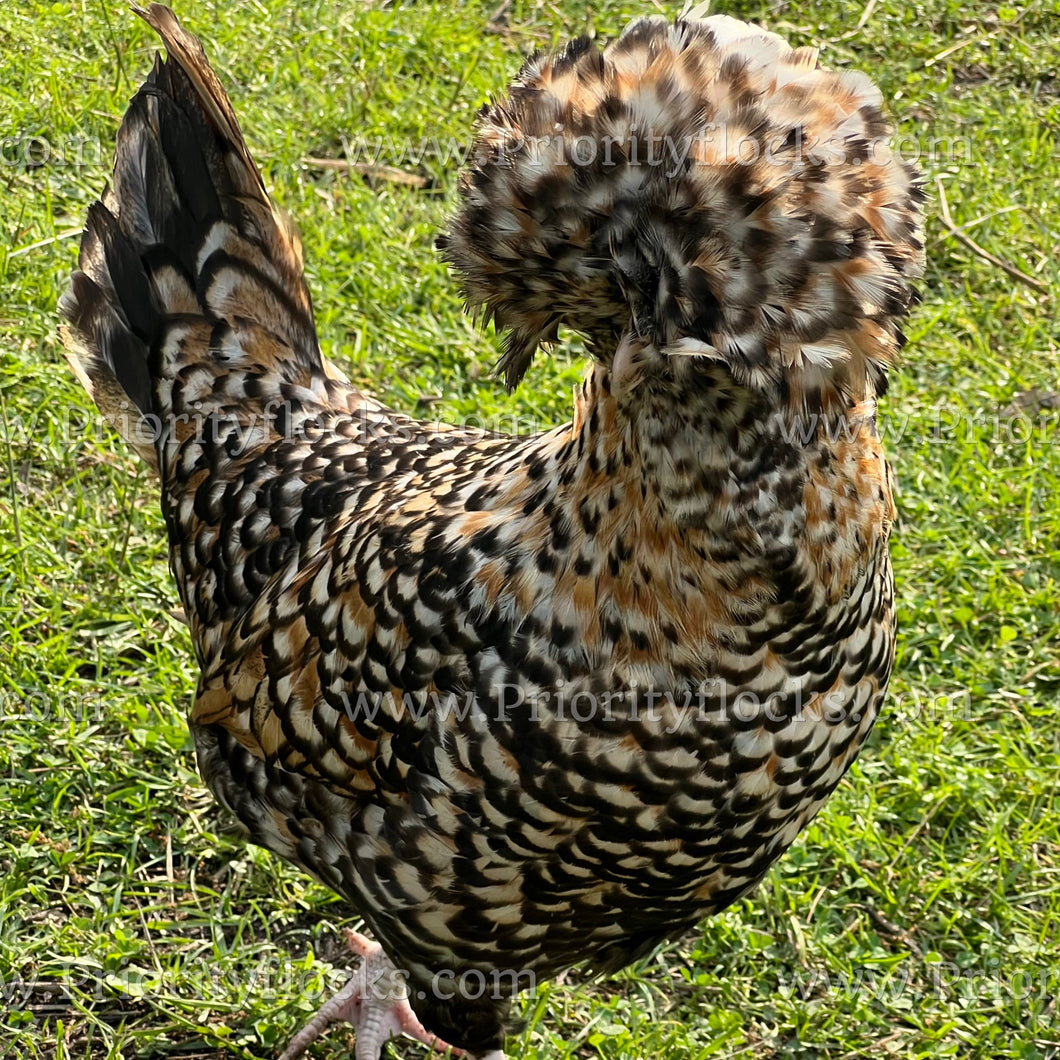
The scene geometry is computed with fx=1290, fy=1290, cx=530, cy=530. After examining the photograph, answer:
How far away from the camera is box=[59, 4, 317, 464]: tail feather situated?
321 centimetres

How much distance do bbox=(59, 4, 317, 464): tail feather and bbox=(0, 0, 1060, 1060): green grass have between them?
40.3 inches

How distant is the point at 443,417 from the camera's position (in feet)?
15.6

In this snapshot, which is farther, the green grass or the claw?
the green grass

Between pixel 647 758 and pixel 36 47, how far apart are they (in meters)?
4.81

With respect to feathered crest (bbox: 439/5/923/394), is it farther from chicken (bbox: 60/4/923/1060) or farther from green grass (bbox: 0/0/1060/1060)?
green grass (bbox: 0/0/1060/1060)

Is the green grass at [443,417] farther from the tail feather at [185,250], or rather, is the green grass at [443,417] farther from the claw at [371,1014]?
the tail feather at [185,250]

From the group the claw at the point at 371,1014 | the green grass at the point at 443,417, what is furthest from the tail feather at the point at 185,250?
the claw at the point at 371,1014

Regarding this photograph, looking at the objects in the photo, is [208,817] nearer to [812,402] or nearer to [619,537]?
[619,537]

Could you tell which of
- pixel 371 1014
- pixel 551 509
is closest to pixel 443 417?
pixel 371 1014

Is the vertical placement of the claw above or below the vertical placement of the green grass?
below

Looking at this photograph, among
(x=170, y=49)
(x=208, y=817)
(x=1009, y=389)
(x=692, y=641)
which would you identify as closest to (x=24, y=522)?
(x=208, y=817)

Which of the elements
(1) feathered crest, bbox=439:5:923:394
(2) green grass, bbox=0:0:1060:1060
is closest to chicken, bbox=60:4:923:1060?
(1) feathered crest, bbox=439:5:923:394

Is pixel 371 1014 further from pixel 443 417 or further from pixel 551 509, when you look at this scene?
pixel 443 417

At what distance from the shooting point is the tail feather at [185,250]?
321 centimetres
